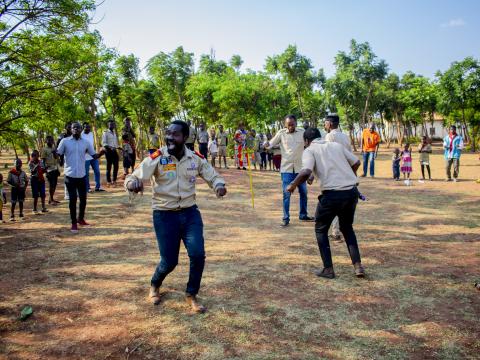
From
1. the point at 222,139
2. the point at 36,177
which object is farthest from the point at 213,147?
the point at 36,177

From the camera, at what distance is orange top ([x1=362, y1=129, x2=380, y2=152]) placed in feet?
46.4

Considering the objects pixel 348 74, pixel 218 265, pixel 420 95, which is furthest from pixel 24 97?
pixel 420 95

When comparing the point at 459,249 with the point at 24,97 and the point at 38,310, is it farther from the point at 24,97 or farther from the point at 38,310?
the point at 24,97

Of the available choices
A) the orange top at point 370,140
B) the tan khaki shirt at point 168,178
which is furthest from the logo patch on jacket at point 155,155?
the orange top at point 370,140

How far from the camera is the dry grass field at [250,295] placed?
10.9 feet

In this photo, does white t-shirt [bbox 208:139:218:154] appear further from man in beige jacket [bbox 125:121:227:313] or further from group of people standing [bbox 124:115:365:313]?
man in beige jacket [bbox 125:121:227:313]

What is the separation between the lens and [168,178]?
394cm

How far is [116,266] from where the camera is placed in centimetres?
548

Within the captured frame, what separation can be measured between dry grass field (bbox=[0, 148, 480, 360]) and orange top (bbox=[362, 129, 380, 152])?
21.1 feet

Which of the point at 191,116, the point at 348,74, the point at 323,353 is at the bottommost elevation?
the point at 323,353

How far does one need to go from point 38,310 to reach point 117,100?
2824 centimetres

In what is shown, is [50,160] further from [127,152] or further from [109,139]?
[127,152]

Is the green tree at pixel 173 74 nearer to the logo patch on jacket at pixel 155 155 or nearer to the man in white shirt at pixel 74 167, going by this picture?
the man in white shirt at pixel 74 167

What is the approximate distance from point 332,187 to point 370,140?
10.4 metres
